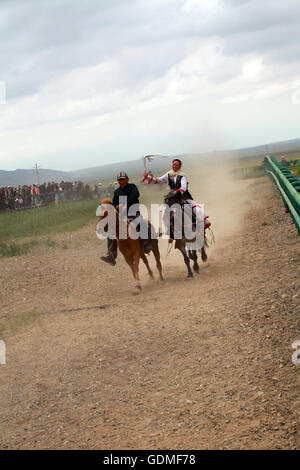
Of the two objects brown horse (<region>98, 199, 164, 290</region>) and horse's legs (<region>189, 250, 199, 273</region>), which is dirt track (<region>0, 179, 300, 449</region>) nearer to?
horse's legs (<region>189, 250, 199, 273</region>)

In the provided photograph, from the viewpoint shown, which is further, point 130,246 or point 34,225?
point 34,225

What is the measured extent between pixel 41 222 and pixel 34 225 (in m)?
0.72

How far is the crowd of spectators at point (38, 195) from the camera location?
3595cm

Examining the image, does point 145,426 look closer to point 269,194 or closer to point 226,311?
point 226,311

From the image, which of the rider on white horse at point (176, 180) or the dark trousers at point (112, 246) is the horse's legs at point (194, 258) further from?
the dark trousers at point (112, 246)

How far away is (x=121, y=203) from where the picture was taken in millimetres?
11203

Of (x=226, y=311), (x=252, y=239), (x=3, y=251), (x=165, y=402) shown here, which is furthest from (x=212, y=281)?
(x=3, y=251)

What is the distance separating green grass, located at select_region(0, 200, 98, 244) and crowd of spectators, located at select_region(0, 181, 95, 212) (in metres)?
4.78

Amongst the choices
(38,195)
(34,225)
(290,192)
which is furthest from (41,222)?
(290,192)

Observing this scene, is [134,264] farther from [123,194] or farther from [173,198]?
[173,198]

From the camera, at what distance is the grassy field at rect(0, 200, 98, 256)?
19469 mm

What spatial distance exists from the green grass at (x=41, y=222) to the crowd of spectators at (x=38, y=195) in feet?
15.7

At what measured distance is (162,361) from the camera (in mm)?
6770
